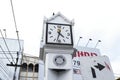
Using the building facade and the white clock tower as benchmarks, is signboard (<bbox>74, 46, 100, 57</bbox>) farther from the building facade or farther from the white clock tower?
the white clock tower

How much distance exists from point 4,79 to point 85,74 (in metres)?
9.74

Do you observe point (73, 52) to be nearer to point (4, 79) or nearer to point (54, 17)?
point (54, 17)

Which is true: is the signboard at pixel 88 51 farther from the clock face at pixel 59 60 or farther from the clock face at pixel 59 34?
the clock face at pixel 59 60

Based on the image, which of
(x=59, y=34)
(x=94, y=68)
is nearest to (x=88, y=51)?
(x=59, y=34)

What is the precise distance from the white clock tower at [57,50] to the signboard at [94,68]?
64.9 inches

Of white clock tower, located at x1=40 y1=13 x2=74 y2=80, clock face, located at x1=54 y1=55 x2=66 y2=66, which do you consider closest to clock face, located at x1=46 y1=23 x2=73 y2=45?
white clock tower, located at x1=40 y1=13 x2=74 y2=80

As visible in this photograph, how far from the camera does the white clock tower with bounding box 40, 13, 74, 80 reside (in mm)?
4207

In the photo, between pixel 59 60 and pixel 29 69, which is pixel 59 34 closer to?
pixel 59 60

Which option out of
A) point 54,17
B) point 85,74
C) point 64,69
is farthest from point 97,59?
point 54,17

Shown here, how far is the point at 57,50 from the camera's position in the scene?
4324mm

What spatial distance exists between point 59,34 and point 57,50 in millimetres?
364

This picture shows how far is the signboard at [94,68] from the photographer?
93.7 inches

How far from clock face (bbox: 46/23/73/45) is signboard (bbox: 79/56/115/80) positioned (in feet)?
5.95

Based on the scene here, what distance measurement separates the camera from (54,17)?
4684 mm
